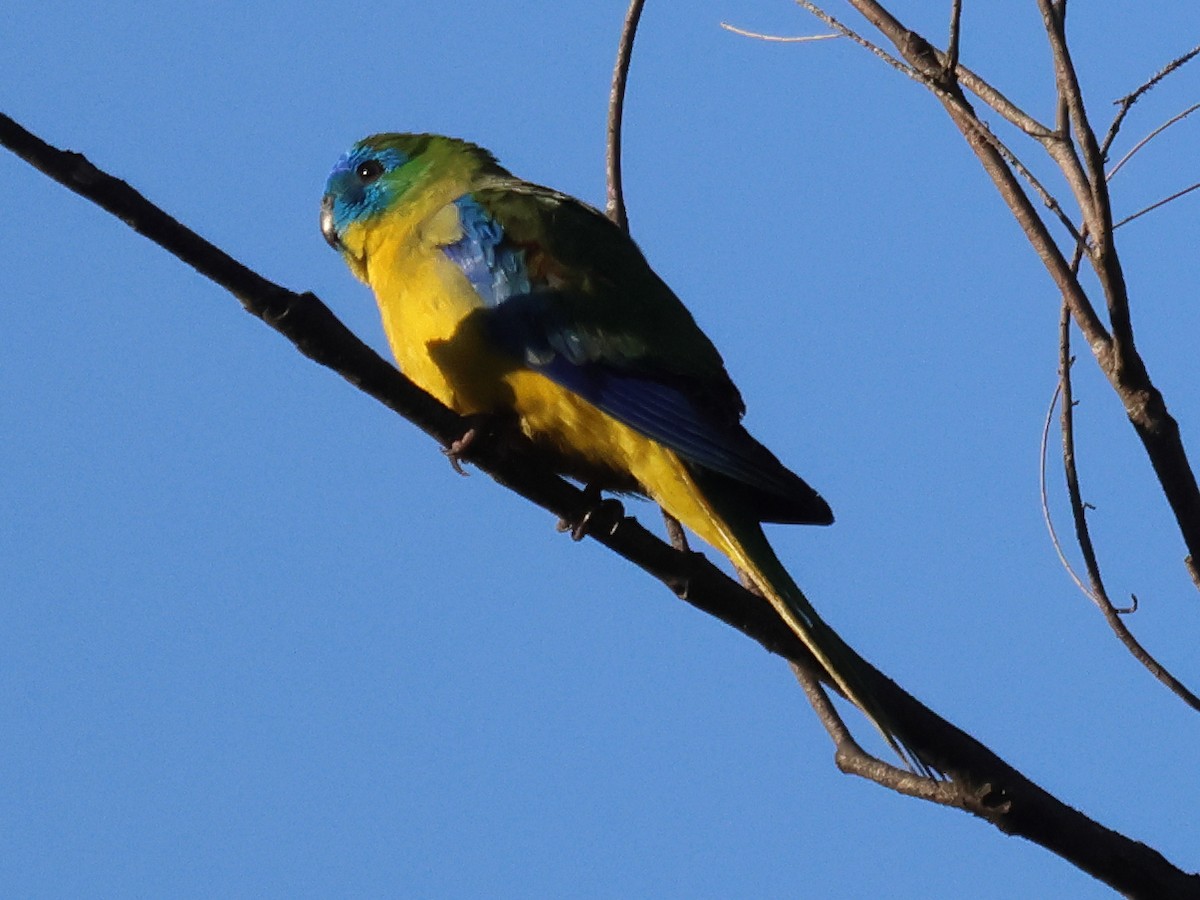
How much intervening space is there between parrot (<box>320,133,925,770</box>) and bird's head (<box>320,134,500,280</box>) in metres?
0.34

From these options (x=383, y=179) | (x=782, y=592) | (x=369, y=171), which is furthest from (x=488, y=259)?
(x=782, y=592)

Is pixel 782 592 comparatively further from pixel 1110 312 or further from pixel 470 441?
pixel 1110 312

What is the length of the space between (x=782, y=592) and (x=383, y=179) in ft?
8.92

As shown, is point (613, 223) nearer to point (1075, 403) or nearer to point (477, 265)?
point (477, 265)

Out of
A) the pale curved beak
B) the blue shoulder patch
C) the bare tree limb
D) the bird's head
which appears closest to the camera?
the bare tree limb

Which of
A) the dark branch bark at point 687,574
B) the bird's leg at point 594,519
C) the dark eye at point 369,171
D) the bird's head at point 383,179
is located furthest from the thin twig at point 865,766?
the dark eye at point 369,171

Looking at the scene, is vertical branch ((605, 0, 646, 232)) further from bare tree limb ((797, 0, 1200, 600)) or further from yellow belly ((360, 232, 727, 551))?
bare tree limb ((797, 0, 1200, 600))

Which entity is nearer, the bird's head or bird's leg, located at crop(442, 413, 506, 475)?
bird's leg, located at crop(442, 413, 506, 475)

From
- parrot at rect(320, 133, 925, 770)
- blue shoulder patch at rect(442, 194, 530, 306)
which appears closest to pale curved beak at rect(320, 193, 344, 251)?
parrot at rect(320, 133, 925, 770)

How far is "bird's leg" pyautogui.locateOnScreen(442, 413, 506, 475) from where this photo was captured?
3.57m

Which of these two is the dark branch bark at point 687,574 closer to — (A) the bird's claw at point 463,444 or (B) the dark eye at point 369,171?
(A) the bird's claw at point 463,444

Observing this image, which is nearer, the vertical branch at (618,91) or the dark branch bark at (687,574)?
the dark branch bark at (687,574)

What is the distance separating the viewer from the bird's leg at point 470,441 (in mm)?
3568

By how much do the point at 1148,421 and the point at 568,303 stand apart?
2.16 metres
